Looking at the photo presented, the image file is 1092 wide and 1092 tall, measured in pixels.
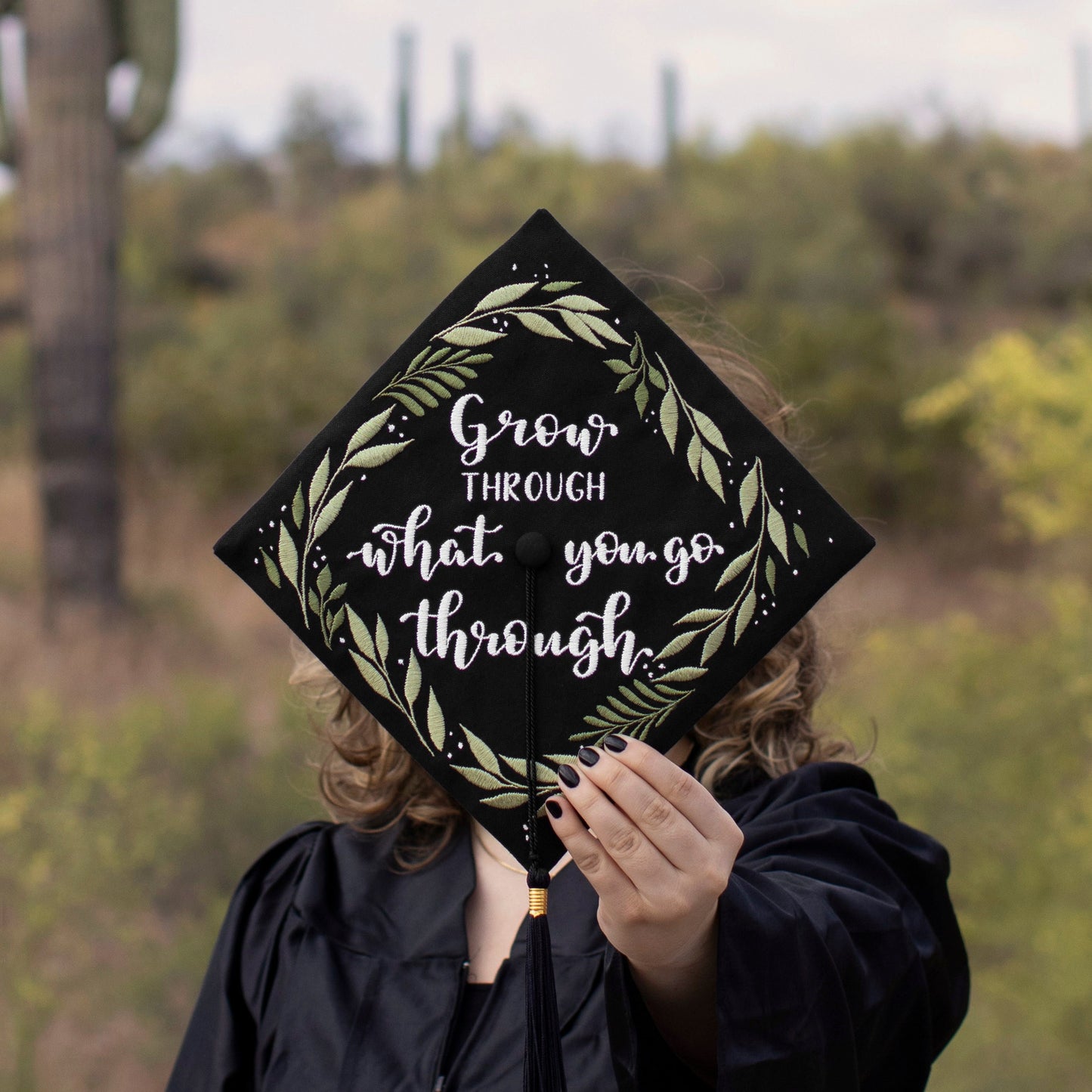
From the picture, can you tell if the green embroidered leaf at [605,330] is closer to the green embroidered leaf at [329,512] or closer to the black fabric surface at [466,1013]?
the green embroidered leaf at [329,512]

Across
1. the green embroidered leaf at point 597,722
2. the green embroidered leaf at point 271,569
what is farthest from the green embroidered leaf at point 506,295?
the green embroidered leaf at point 597,722

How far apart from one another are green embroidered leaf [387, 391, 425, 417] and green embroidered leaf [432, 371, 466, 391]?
0.12 feet

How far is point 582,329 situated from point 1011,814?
388cm

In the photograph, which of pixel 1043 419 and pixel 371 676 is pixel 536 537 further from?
pixel 1043 419

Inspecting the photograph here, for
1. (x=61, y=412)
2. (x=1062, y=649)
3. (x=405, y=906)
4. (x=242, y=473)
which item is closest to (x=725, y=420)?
(x=405, y=906)

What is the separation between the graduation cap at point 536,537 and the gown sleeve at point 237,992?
0.46m

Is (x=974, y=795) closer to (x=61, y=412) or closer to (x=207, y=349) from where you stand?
(x=61, y=412)

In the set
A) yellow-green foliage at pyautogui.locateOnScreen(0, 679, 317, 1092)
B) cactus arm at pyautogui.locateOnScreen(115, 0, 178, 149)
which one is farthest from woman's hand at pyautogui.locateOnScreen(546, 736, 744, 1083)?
cactus arm at pyautogui.locateOnScreen(115, 0, 178, 149)

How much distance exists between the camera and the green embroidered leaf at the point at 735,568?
48.6 inches

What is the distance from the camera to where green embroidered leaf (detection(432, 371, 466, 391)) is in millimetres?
1270

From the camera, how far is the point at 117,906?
4.21m

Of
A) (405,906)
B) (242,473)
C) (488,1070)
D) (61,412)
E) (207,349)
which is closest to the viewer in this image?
(488,1070)

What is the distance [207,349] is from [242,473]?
12.2 ft

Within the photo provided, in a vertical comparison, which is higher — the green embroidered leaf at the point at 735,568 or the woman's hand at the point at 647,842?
the green embroidered leaf at the point at 735,568
